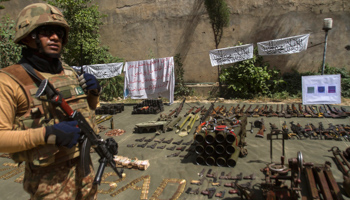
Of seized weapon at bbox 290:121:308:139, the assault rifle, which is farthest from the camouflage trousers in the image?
seized weapon at bbox 290:121:308:139

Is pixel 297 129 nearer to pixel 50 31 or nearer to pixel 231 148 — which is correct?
pixel 231 148

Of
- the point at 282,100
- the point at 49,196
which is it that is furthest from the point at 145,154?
the point at 282,100

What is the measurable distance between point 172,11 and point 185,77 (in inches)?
150

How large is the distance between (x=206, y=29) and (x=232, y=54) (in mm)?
2721

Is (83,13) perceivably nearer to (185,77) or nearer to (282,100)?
(185,77)

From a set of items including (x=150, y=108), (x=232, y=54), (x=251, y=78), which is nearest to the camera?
(x=150, y=108)

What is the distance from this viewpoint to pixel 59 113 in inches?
91.4

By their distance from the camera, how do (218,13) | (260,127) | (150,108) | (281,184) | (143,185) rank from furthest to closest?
(218,13) < (150,108) < (260,127) < (143,185) < (281,184)

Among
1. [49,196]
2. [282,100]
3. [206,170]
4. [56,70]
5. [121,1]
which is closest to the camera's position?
[49,196]

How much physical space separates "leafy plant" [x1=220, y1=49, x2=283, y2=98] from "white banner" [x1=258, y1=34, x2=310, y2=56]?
0.87 m

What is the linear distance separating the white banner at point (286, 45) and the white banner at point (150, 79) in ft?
13.9

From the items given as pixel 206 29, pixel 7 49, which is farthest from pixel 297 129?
pixel 7 49

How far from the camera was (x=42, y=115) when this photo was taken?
7.27 feet

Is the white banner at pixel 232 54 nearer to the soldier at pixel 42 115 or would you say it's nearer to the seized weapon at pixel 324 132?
the seized weapon at pixel 324 132
